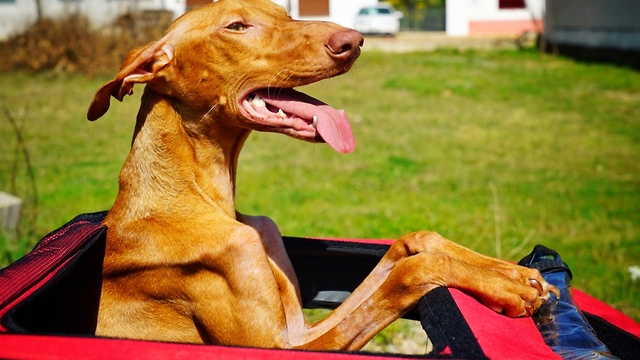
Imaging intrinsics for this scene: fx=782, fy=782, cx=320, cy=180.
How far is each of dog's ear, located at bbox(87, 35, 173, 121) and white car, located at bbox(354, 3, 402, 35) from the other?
34.1 meters

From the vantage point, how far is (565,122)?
476 inches

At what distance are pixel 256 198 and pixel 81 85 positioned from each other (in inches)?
440

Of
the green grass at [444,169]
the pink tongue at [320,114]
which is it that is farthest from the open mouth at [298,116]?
the green grass at [444,169]

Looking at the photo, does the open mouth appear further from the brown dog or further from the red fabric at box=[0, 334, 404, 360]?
the red fabric at box=[0, 334, 404, 360]

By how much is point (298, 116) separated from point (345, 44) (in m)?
0.34

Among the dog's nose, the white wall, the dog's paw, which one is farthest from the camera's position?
the white wall

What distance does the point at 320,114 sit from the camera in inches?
120

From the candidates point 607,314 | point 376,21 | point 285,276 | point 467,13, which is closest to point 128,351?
point 285,276

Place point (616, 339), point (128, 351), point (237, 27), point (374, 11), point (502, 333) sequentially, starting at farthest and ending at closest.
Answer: point (374, 11)
point (237, 27)
point (616, 339)
point (502, 333)
point (128, 351)

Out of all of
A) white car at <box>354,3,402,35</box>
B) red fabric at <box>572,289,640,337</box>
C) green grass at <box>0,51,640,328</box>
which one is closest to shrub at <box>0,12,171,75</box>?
green grass at <box>0,51,640,328</box>

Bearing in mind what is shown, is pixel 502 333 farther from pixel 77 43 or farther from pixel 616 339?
pixel 77 43

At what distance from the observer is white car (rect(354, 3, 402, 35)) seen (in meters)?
36.8

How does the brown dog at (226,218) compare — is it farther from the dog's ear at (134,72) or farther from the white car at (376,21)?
the white car at (376,21)

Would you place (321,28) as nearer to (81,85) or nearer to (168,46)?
(168,46)
